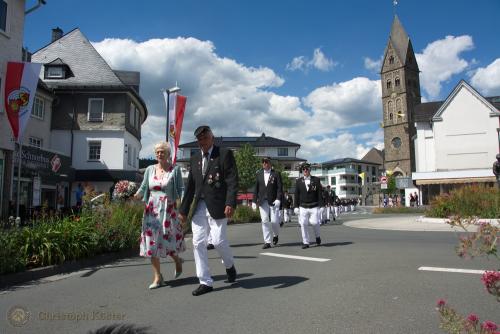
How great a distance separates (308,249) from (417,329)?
18.8 feet

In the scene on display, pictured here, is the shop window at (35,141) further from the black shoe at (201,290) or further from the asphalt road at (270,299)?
the black shoe at (201,290)

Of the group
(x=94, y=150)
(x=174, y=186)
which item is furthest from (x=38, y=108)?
(x=174, y=186)

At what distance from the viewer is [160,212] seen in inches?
226

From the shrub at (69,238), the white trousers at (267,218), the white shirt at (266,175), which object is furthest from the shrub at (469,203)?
the shrub at (69,238)

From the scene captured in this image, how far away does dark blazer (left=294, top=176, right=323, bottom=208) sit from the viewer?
9.73 meters

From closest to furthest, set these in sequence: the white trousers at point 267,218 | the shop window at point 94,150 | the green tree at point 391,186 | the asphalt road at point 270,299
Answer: the asphalt road at point 270,299 < the white trousers at point 267,218 < the shop window at point 94,150 < the green tree at point 391,186

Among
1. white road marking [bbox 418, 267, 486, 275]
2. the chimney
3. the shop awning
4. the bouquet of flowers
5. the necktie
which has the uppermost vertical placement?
the chimney

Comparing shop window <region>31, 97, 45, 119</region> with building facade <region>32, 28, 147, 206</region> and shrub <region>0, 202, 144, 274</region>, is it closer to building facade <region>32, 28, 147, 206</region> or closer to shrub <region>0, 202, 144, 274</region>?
building facade <region>32, 28, 147, 206</region>

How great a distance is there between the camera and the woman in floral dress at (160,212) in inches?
222

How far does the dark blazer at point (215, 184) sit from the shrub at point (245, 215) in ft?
56.6

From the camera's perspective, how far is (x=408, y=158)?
77562 millimetres

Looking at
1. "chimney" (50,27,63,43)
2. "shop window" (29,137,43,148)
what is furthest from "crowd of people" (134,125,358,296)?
"chimney" (50,27,63,43)

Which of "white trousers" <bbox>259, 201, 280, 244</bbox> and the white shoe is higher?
"white trousers" <bbox>259, 201, 280, 244</bbox>

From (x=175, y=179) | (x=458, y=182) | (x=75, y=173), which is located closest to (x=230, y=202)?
(x=175, y=179)
